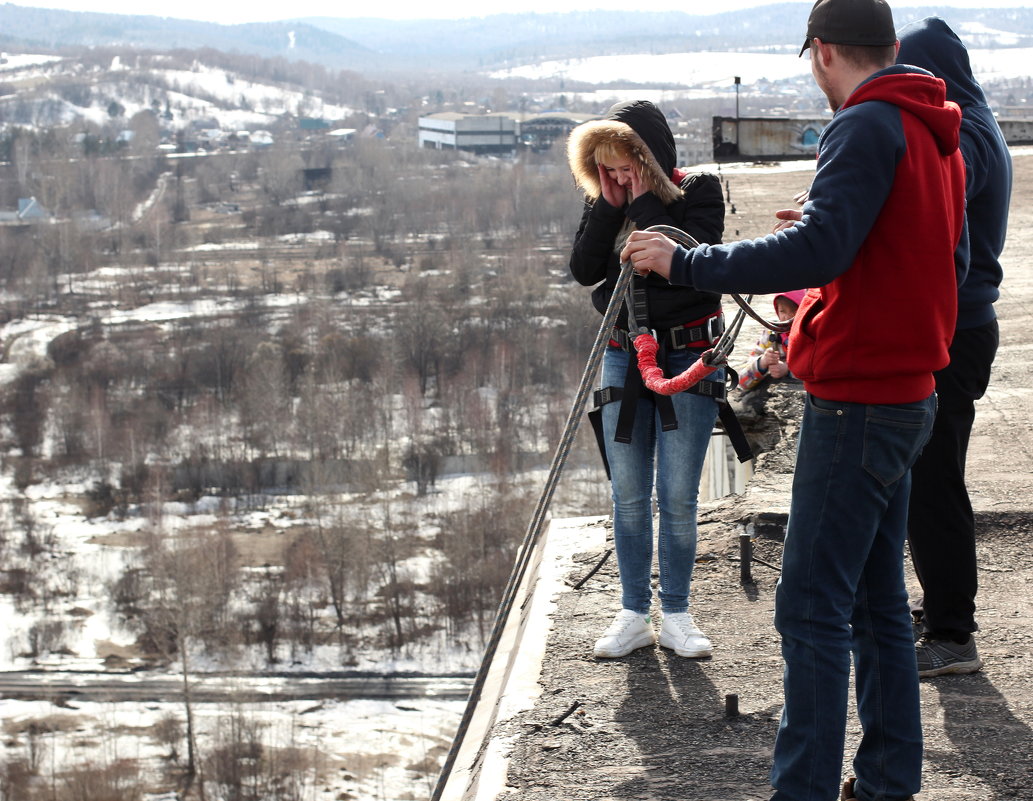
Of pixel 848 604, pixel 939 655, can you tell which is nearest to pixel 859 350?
pixel 848 604

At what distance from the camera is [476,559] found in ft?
89.8

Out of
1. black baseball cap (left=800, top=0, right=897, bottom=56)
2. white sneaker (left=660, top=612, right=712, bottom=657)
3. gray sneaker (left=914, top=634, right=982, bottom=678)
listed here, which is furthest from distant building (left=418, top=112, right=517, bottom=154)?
black baseball cap (left=800, top=0, right=897, bottom=56)

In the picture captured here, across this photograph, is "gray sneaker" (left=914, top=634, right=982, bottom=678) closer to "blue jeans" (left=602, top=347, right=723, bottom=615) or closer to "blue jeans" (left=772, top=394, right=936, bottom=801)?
"blue jeans" (left=602, top=347, right=723, bottom=615)

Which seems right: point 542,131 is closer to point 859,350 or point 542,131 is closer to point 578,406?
point 578,406

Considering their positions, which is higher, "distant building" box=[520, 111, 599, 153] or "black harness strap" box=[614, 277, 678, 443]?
"distant building" box=[520, 111, 599, 153]

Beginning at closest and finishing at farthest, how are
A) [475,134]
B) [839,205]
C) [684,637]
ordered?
[839,205], [684,637], [475,134]

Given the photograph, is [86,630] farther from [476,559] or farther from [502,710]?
[502,710]

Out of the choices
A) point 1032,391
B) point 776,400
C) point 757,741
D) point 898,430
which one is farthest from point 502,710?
point 1032,391

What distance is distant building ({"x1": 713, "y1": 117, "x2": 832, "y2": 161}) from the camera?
12.8 m

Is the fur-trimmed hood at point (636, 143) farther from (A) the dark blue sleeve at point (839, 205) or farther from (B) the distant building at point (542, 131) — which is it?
(B) the distant building at point (542, 131)

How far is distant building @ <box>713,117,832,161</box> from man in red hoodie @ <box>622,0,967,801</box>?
11074 millimetres

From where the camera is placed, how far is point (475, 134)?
10238cm

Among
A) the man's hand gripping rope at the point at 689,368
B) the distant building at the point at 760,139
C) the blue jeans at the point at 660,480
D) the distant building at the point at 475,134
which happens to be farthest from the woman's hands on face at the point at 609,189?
the distant building at the point at 475,134

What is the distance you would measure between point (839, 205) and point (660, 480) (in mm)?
1180
